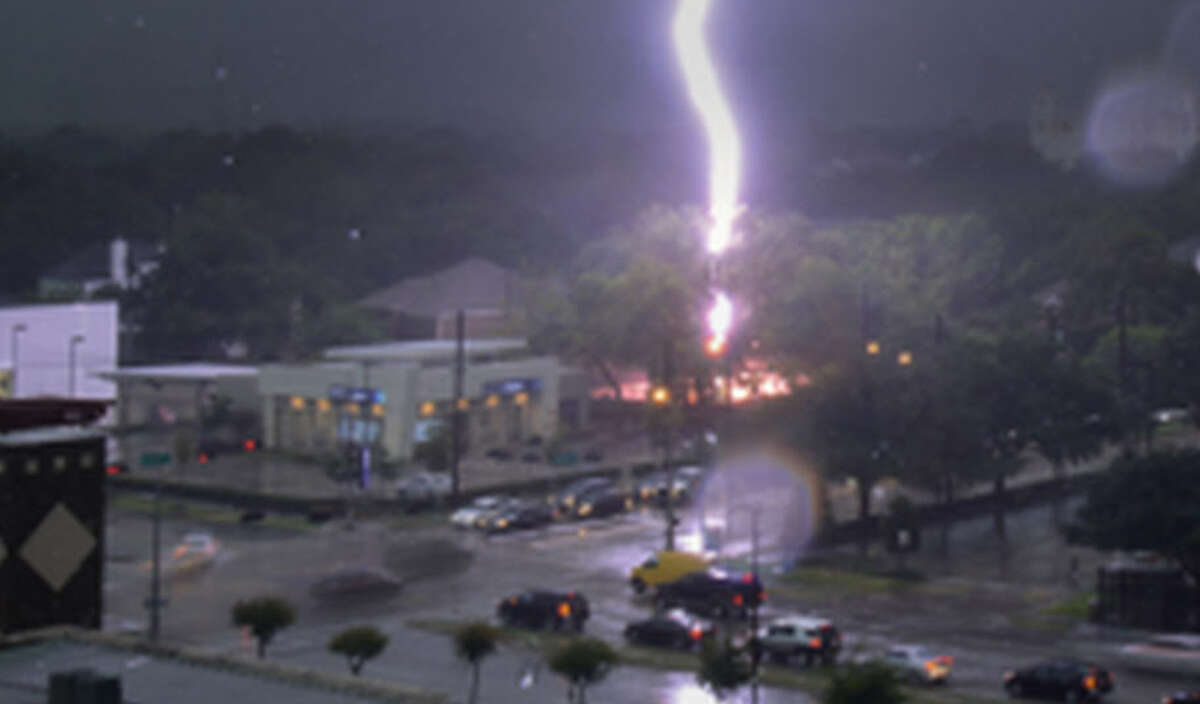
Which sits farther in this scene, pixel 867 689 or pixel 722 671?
pixel 722 671

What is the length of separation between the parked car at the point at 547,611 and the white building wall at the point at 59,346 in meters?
29.1

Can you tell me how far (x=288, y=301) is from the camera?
65.4 metres

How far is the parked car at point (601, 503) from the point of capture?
3562 cm

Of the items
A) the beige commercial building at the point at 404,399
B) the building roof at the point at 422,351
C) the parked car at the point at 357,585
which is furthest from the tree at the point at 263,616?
the building roof at the point at 422,351

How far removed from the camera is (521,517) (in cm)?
3397

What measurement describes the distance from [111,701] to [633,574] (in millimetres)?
21459

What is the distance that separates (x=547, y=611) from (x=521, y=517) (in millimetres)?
10698

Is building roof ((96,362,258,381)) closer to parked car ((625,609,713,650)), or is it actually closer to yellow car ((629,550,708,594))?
yellow car ((629,550,708,594))

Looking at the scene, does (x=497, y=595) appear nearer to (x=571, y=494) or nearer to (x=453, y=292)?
(x=571, y=494)

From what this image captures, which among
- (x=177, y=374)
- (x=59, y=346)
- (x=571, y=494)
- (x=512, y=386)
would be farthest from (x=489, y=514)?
(x=59, y=346)

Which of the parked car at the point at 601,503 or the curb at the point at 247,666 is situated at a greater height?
the curb at the point at 247,666

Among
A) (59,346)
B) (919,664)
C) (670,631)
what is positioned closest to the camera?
(919,664)

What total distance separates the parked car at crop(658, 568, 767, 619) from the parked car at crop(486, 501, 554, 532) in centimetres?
910

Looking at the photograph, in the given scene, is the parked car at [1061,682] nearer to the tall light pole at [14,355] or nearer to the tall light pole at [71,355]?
the tall light pole at [14,355]
